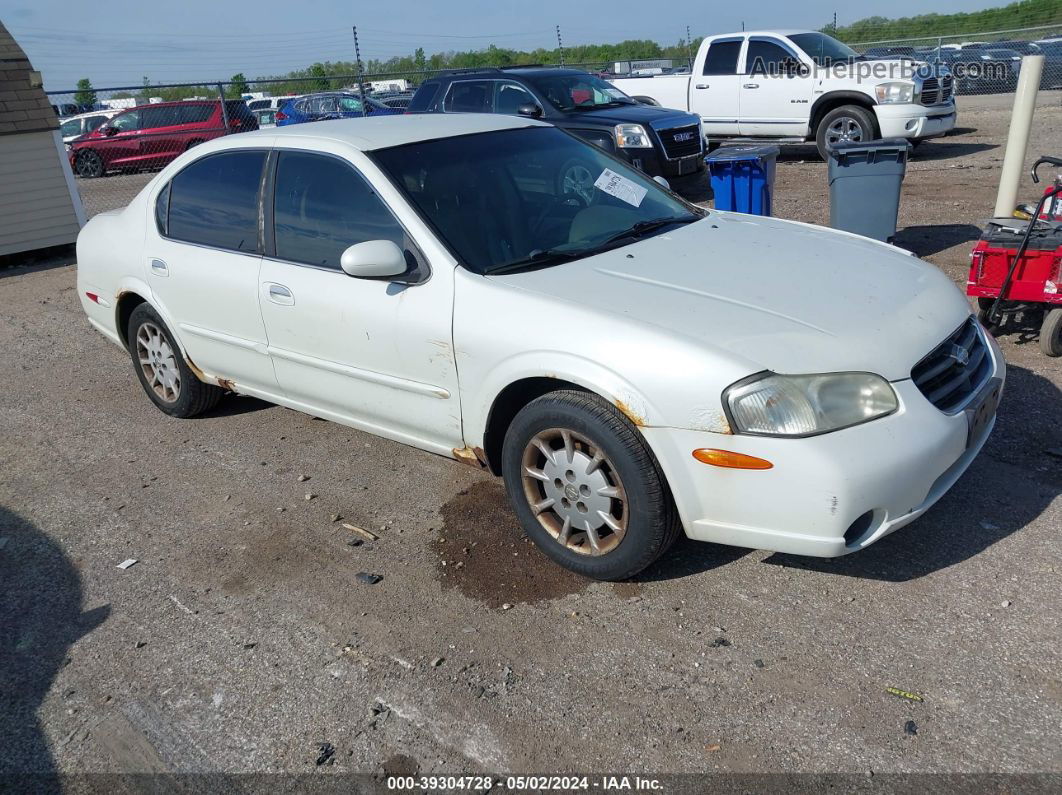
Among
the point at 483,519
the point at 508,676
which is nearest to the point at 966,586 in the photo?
the point at 508,676

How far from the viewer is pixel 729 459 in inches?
120

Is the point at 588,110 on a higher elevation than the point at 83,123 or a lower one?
higher

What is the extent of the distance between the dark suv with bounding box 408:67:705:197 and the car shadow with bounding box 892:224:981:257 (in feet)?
10.9

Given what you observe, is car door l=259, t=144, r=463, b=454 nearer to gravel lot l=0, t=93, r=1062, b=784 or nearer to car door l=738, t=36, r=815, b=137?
gravel lot l=0, t=93, r=1062, b=784

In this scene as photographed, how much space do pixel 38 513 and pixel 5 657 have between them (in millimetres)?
1345

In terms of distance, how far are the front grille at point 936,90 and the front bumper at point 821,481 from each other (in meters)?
11.4

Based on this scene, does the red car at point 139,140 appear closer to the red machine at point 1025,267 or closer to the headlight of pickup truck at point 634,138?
the headlight of pickup truck at point 634,138

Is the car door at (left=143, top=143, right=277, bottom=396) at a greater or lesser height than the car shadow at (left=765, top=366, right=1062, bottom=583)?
greater

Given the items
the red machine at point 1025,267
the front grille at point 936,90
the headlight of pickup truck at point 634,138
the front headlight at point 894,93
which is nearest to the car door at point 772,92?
the front headlight at point 894,93

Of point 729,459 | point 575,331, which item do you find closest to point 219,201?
point 575,331

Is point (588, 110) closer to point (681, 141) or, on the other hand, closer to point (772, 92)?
point (681, 141)

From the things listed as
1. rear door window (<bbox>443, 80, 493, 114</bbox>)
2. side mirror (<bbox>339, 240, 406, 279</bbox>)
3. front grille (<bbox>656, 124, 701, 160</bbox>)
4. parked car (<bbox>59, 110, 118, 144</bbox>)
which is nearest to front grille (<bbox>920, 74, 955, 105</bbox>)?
front grille (<bbox>656, 124, 701, 160</bbox>)

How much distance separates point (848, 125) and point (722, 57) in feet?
8.74

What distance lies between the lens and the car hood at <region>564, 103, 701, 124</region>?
37.0 feet
